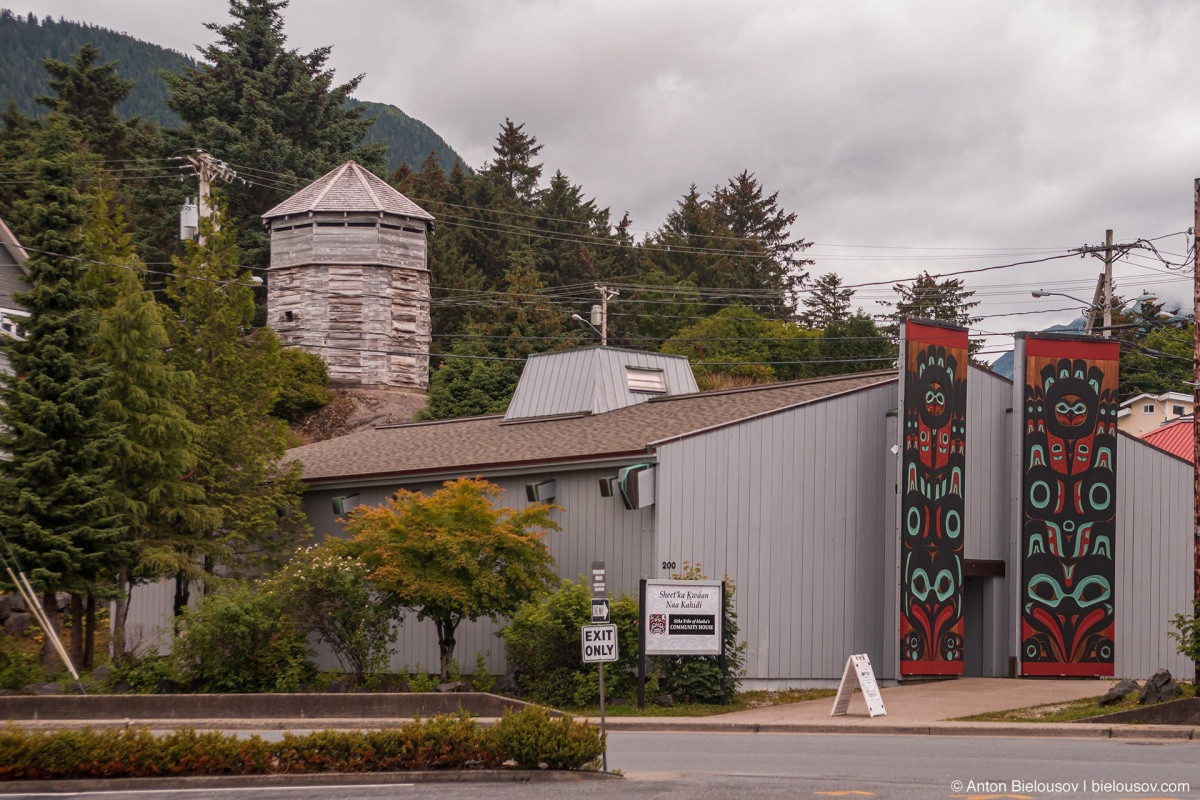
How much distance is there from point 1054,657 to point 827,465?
6322 millimetres

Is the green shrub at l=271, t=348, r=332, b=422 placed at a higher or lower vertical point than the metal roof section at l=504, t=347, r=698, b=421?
higher

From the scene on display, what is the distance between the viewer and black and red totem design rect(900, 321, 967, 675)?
28750 millimetres

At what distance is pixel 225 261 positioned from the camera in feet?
119

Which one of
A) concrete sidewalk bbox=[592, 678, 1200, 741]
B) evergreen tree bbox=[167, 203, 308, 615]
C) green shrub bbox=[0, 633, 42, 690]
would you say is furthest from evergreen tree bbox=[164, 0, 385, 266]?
concrete sidewalk bbox=[592, 678, 1200, 741]

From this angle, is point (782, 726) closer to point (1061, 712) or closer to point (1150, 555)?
point (1061, 712)

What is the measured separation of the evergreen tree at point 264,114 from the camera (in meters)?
73.5

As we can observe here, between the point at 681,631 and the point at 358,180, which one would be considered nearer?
the point at 681,631

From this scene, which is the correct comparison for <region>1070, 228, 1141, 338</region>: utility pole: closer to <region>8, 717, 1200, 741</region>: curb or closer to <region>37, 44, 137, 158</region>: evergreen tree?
<region>8, 717, 1200, 741</region>: curb

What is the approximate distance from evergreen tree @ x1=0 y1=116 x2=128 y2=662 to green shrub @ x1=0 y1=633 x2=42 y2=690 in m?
1.40

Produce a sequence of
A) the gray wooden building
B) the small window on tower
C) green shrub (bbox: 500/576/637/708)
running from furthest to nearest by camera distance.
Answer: the small window on tower, the gray wooden building, green shrub (bbox: 500/576/637/708)

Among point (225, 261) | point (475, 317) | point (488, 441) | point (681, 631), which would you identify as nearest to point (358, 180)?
point (475, 317)

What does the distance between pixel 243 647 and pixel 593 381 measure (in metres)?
11.9

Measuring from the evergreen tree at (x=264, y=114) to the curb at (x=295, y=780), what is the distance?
193 feet

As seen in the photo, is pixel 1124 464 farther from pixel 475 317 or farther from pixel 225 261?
pixel 475 317
